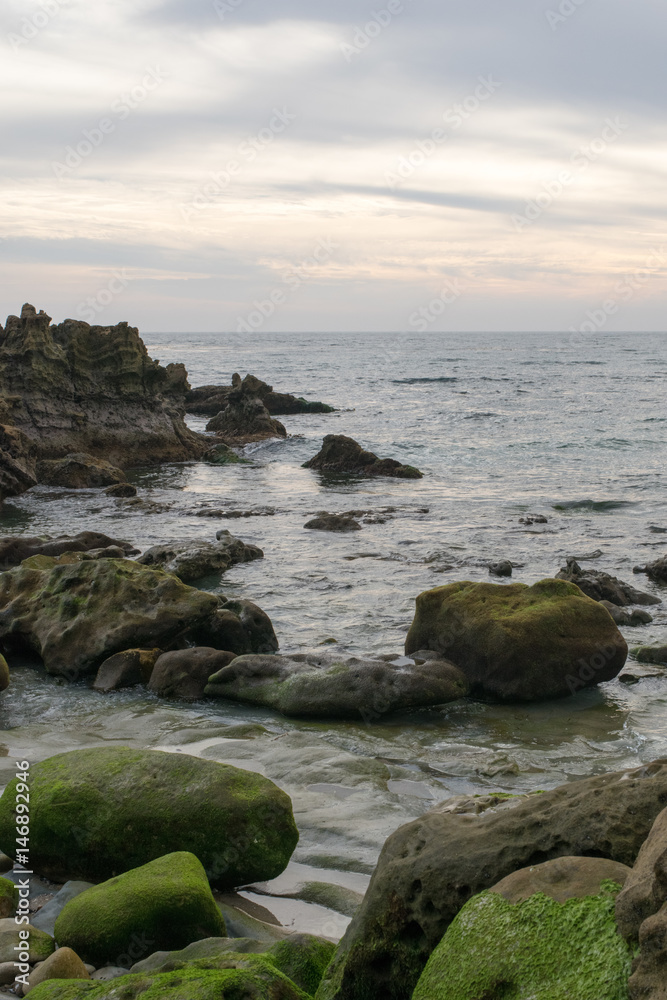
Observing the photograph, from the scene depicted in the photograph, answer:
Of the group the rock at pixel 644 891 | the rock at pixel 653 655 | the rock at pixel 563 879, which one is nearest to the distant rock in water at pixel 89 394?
the rock at pixel 653 655

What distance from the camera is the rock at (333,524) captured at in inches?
627

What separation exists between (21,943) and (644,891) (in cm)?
285

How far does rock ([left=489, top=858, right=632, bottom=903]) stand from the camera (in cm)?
293

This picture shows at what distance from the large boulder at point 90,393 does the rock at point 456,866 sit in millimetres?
20948

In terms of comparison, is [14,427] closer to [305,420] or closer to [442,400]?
[305,420]

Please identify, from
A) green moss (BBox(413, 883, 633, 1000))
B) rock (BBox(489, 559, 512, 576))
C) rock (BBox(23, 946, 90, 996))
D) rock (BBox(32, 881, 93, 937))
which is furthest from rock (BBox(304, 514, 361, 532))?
green moss (BBox(413, 883, 633, 1000))

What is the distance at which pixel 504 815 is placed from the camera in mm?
3639

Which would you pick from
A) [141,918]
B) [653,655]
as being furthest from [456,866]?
[653,655]

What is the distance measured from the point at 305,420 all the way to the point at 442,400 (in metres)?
13.2

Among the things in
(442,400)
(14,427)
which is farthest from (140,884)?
(442,400)

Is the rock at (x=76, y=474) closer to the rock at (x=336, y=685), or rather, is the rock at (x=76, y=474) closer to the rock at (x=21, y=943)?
the rock at (x=336, y=685)

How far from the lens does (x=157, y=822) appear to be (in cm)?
486

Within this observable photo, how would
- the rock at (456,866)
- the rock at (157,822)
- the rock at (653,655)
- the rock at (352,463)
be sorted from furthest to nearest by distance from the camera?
the rock at (352,463) → the rock at (653,655) → the rock at (157,822) → the rock at (456,866)

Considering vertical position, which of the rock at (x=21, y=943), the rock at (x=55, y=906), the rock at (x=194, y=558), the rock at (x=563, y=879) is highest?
the rock at (x=563, y=879)
